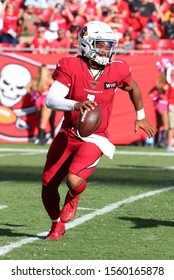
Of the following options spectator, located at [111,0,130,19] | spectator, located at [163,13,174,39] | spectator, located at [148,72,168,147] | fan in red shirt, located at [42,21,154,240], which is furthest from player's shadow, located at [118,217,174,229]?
spectator, located at [111,0,130,19]

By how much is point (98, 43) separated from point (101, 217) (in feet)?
6.93

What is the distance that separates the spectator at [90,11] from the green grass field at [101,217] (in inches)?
293

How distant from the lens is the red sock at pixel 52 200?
7.62 metres

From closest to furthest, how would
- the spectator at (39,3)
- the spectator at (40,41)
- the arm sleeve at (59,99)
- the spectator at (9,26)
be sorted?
the arm sleeve at (59,99)
the spectator at (40,41)
the spectator at (9,26)
the spectator at (39,3)

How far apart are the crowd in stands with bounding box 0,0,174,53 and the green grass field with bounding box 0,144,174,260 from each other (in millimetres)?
6412

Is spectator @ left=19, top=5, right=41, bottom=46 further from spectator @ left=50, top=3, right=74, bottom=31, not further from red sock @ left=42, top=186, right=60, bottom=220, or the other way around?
red sock @ left=42, top=186, right=60, bottom=220

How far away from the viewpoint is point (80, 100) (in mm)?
7480

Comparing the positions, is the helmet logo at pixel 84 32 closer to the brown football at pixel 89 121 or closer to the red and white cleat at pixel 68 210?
the brown football at pixel 89 121

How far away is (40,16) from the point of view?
72.1ft

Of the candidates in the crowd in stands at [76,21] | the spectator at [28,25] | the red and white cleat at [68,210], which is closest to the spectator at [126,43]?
the crowd in stands at [76,21]

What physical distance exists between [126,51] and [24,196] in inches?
374

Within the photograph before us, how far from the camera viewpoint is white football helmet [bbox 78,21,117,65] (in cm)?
743

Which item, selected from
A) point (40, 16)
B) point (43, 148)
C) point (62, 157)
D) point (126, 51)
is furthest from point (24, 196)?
point (40, 16)

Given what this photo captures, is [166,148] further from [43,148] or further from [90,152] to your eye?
[90,152]
